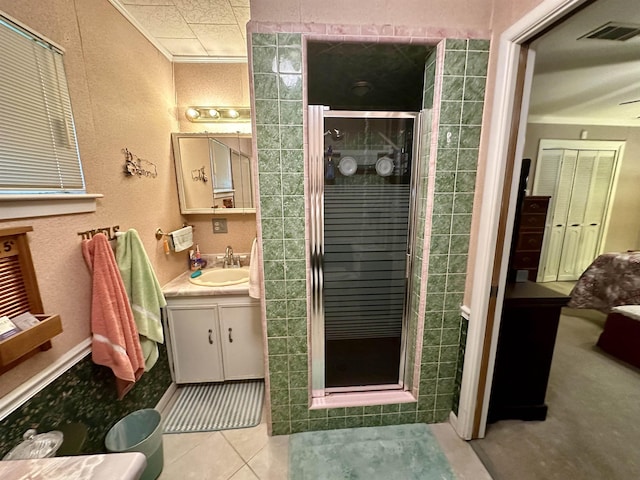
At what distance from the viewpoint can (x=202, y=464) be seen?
142 cm

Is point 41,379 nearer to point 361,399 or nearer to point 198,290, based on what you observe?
point 198,290

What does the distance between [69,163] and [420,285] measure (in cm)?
191

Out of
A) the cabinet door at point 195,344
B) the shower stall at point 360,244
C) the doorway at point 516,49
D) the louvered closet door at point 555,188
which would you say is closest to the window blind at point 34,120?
the cabinet door at point 195,344

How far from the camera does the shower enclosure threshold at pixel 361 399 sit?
63.6 inches

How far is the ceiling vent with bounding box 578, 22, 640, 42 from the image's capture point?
63.7 inches

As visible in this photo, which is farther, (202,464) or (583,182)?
(583,182)

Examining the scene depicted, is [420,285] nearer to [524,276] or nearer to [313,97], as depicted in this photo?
[524,276]

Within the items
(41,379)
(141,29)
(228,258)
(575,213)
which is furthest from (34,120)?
(575,213)

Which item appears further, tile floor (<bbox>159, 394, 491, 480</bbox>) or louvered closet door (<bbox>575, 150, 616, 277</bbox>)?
louvered closet door (<bbox>575, 150, 616, 277</bbox>)

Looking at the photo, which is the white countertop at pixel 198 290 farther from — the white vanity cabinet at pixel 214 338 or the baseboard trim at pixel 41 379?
the baseboard trim at pixel 41 379

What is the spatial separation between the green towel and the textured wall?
0.50ft

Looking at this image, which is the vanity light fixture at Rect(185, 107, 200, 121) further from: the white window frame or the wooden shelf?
the wooden shelf

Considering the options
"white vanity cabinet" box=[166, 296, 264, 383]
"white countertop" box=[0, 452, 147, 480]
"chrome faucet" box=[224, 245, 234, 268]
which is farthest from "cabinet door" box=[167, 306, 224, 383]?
"white countertop" box=[0, 452, 147, 480]

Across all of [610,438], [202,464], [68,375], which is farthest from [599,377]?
[68,375]
